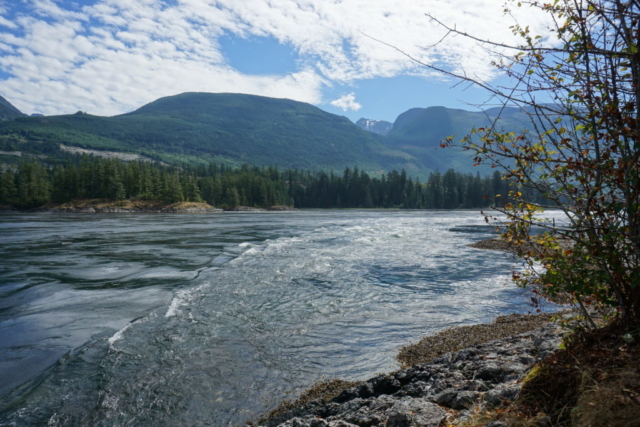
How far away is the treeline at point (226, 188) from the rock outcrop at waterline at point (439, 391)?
93.2 meters

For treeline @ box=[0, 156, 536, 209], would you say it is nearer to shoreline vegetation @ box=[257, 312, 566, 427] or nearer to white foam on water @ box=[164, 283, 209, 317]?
white foam on water @ box=[164, 283, 209, 317]

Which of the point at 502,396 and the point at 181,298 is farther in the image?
the point at 181,298

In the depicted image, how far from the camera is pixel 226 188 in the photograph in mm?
152250

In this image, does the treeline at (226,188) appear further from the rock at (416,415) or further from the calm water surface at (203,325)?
the rock at (416,415)

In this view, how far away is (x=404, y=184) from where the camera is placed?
179625 millimetres

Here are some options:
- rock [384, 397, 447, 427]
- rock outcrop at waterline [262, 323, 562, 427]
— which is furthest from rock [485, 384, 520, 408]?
rock [384, 397, 447, 427]

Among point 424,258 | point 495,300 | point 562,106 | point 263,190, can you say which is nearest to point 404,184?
point 263,190

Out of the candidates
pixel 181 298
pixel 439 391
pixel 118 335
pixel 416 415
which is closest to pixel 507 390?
pixel 416 415

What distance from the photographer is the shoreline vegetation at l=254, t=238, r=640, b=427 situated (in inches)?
141

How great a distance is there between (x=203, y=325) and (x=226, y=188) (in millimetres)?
145032

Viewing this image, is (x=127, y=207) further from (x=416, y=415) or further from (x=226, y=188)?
(x=416, y=415)

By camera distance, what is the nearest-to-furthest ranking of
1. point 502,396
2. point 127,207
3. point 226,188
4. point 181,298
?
point 502,396
point 181,298
point 127,207
point 226,188

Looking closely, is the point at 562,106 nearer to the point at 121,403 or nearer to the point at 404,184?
the point at 121,403

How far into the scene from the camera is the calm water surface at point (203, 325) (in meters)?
7.72
